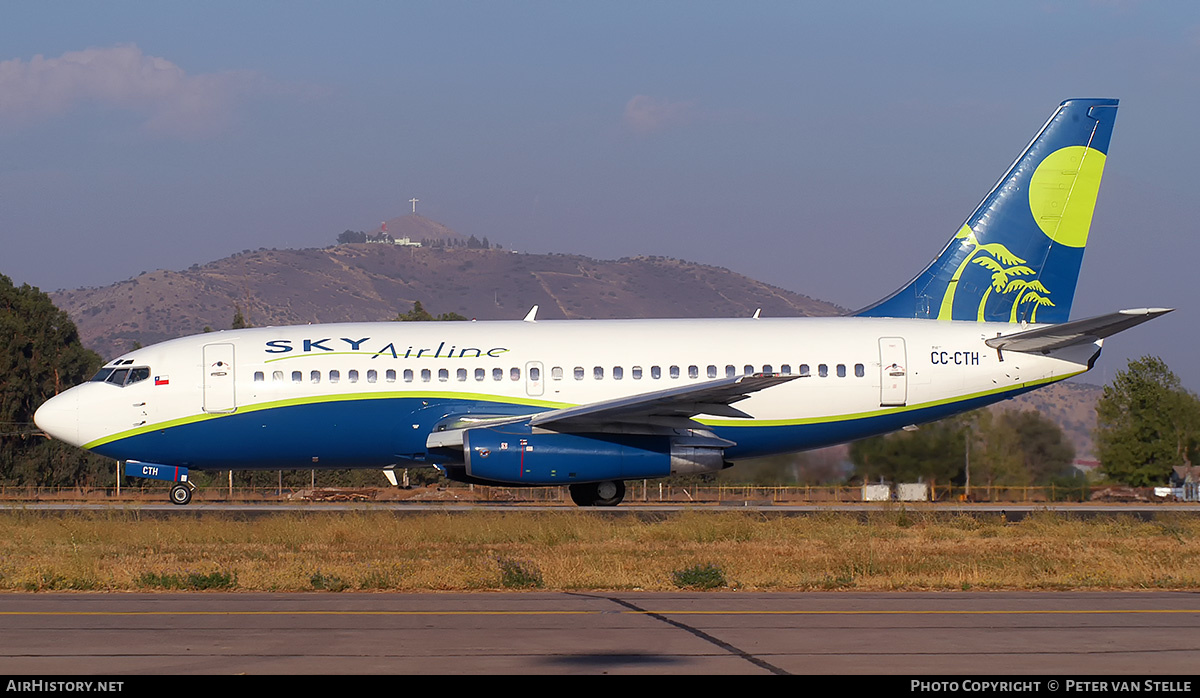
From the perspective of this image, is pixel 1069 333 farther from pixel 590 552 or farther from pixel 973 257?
pixel 590 552

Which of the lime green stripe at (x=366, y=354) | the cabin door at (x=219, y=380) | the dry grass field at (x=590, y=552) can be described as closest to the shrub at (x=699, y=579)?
the dry grass field at (x=590, y=552)

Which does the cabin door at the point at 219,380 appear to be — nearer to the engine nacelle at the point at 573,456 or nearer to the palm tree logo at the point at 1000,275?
the engine nacelle at the point at 573,456

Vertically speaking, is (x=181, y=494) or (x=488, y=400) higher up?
(x=488, y=400)

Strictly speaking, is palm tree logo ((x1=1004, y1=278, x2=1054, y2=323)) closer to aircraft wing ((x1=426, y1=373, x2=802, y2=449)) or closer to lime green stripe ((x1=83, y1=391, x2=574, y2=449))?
aircraft wing ((x1=426, y1=373, x2=802, y2=449))

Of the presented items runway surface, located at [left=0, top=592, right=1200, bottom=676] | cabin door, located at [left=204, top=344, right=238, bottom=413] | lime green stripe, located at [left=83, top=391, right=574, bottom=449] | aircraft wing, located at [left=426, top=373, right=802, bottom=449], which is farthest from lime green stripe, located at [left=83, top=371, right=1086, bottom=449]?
runway surface, located at [left=0, top=592, right=1200, bottom=676]

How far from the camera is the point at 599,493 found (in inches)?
1126

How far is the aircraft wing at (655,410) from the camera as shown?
24.4 m

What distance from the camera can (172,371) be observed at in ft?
89.6

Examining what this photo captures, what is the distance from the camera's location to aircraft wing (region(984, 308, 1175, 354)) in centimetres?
2461

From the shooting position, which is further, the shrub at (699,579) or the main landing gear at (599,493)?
the main landing gear at (599,493)

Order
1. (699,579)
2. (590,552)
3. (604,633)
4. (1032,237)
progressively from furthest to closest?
(1032,237)
(590,552)
(699,579)
(604,633)

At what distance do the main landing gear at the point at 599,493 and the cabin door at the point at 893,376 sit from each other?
6.01 m

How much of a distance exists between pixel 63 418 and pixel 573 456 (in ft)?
36.1

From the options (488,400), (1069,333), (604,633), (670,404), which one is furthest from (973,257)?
(604,633)
